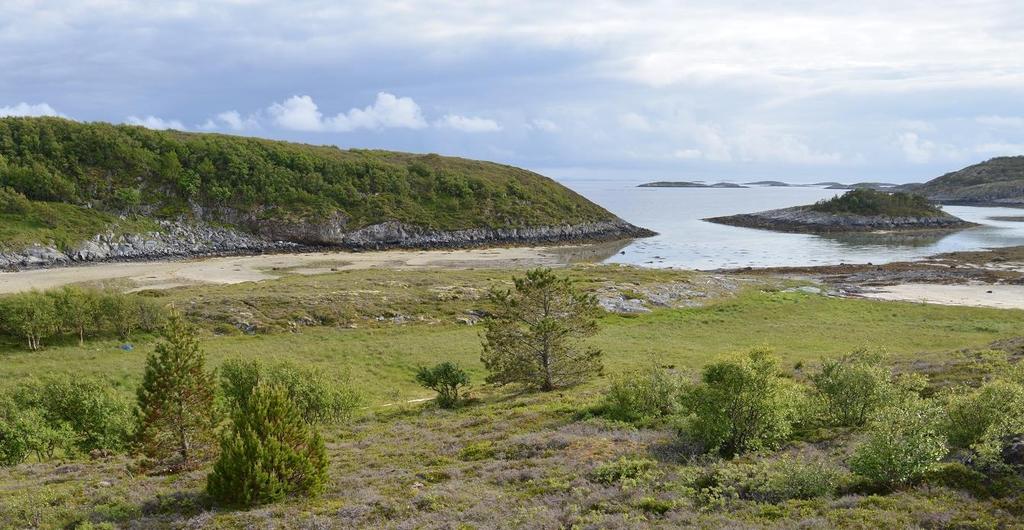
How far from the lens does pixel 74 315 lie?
143 ft

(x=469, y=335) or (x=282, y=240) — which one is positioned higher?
(x=282, y=240)

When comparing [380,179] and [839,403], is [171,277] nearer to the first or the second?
[380,179]

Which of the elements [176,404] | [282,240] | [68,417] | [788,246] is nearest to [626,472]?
[176,404]

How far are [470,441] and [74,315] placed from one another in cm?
3727

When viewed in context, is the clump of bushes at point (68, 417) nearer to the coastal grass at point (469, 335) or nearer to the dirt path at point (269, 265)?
the coastal grass at point (469, 335)

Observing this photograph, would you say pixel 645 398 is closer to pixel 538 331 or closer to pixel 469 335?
pixel 538 331

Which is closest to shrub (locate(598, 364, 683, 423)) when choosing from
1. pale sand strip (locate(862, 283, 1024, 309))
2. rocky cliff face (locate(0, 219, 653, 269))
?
pale sand strip (locate(862, 283, 1024, 309))

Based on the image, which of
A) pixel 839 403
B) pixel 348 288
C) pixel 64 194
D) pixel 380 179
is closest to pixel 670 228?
pixel 380 179

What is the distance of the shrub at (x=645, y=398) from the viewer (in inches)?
887

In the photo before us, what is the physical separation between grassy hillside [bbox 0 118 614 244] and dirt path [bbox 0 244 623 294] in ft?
57.1

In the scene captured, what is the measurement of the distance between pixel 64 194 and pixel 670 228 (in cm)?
13116

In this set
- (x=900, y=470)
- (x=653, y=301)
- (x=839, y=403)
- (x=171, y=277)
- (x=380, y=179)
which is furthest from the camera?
(x=380, y=179)

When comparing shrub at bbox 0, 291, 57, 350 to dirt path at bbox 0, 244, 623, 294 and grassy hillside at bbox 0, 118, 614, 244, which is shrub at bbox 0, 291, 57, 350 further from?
grassy hillside at bbox 0, 118, 614, 244

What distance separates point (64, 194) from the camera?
10175cm
